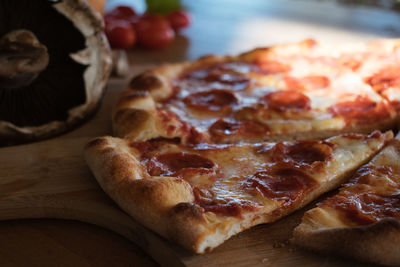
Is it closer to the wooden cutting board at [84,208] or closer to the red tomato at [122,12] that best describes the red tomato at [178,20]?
the red tomato at [122,12]

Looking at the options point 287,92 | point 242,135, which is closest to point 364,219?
point 242,135

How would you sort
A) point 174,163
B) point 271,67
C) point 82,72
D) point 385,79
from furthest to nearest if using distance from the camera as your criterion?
point 271,67 < point 385,79 < point 82,72 < point 174,163

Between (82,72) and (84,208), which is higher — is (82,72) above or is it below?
above

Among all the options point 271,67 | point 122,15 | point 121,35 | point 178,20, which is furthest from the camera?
point 122,15

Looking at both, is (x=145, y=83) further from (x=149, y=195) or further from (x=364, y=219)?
(x=364, y=219)

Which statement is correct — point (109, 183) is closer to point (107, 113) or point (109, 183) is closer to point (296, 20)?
point (107, 113)

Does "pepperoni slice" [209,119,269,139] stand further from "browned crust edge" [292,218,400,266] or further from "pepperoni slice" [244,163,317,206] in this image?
"browned crust edge" [292,218,400,266]

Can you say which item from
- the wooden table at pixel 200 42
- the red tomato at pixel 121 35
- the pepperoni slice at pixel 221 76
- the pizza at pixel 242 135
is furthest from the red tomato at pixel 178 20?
the pepperoni slice at pixel 221 76
